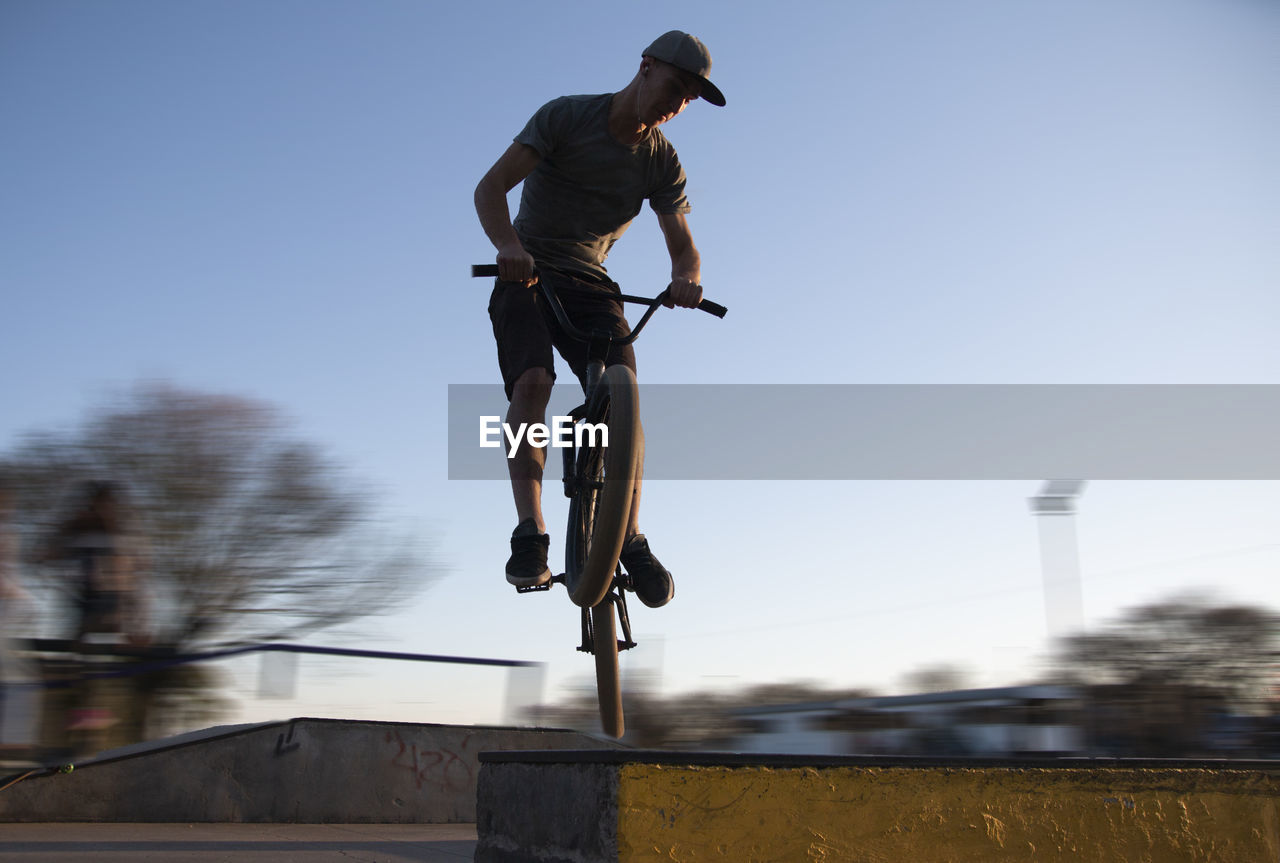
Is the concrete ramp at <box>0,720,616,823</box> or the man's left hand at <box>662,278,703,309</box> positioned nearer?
the man's left hand at <box>662,278,703,309</box>

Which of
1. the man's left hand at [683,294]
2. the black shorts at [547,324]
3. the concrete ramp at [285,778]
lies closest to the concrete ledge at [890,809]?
the black shorts at [547,324]

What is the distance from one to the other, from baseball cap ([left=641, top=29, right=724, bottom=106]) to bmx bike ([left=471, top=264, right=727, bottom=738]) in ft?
2.71

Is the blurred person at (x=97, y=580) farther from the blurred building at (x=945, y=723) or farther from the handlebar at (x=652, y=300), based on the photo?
the blurred building at (x=945, y=723)

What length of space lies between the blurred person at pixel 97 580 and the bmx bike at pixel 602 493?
9.84ft

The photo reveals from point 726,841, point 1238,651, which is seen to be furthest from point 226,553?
point 1238,651

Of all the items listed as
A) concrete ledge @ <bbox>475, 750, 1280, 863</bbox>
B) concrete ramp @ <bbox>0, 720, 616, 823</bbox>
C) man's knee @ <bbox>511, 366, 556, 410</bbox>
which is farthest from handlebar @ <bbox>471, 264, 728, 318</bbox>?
concrete ramp @ <bbox>0, 720, 616, 823</bbox>

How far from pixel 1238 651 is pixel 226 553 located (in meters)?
17.7

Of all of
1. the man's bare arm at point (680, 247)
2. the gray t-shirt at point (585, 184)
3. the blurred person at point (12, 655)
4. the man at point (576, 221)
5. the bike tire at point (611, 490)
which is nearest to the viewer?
the bike tire at point (611, 490)

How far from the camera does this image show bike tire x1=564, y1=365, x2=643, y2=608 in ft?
11.2

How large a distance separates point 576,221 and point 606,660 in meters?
Answer: 1.83

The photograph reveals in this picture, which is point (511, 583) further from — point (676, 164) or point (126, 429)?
point (126, 429)

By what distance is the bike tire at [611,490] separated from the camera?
3418 mm

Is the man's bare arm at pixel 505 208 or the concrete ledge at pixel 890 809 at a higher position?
the man's bare arm at pixel 505 208

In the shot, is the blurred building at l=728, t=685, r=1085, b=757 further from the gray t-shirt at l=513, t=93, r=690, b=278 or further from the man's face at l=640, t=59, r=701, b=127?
the man's face at l=640, t=59, r=701, b=127
